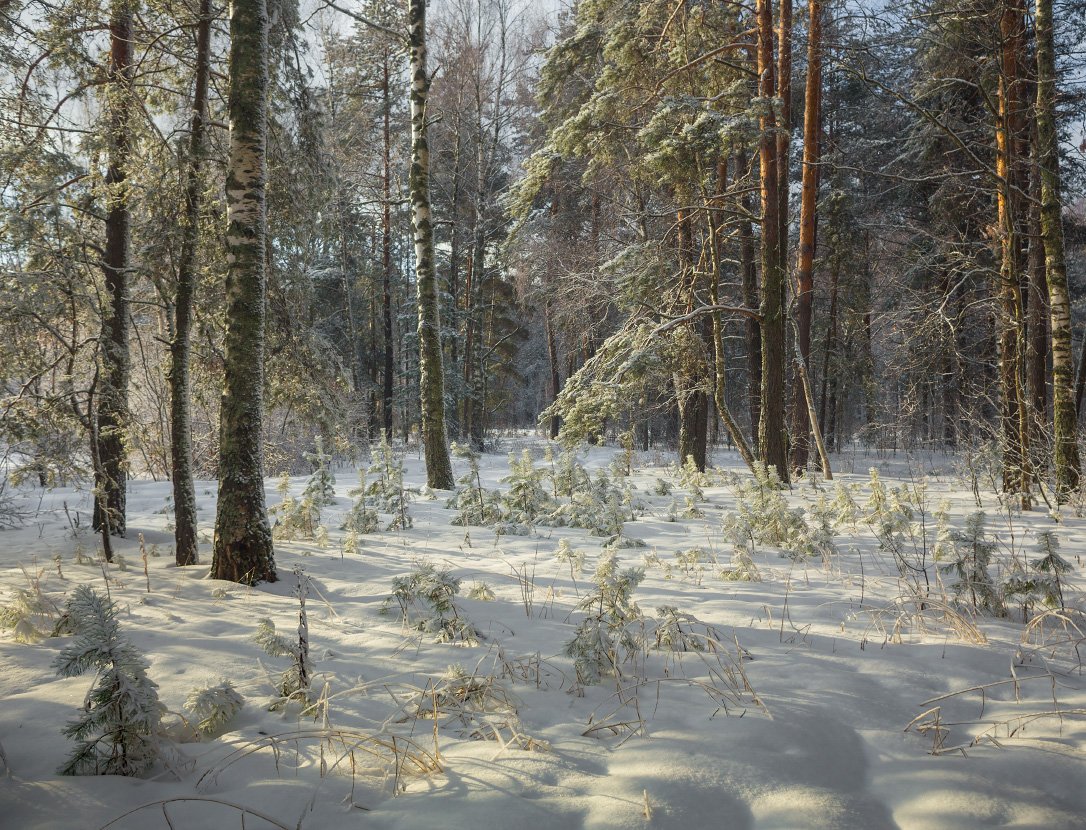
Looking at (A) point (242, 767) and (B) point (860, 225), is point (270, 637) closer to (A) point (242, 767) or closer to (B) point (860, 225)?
(A) point (242, 767)

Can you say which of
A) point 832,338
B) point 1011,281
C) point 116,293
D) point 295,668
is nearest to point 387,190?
point 116,293

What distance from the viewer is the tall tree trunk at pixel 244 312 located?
4.45 metres

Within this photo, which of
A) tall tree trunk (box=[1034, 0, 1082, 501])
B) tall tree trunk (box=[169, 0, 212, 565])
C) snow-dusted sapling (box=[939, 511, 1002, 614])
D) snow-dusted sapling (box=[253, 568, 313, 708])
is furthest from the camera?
tall tree trunk (box=[1034, 0, 1082, 501])

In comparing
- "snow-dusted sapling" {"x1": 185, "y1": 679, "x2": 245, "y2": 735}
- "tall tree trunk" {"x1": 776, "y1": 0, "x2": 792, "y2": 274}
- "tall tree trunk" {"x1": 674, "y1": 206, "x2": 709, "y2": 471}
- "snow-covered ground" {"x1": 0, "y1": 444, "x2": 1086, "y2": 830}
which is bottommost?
"snow-covered ground" {"x1": 0, "y1": 444, "x2": 1086, "y2": 830}

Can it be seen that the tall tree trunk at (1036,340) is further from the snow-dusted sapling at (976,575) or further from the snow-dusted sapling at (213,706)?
the snow-dusted sapling at (213,706)

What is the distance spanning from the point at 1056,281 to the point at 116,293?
11300mm

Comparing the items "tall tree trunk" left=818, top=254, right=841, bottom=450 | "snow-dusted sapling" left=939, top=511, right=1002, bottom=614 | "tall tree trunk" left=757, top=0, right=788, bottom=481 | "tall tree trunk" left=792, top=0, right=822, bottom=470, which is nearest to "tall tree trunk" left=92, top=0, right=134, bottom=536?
"snow-dusted sapling" left=939, top=511, right=1002, bottom=614

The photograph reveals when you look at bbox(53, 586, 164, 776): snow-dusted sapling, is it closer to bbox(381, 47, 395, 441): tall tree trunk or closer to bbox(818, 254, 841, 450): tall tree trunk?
bbox(381, 47, 395, 441): tall tree trunk

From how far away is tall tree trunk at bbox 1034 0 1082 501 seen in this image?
24.5 ft

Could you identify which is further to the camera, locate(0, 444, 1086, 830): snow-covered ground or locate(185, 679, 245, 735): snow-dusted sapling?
locate(185, 679, 245, 735): snow-dusted sapling

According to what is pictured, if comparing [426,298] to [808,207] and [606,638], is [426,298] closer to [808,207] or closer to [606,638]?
[808,207]

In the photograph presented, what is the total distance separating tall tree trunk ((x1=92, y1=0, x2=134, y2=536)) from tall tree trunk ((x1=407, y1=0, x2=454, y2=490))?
4330 millimetres

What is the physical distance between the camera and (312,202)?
5.95 m

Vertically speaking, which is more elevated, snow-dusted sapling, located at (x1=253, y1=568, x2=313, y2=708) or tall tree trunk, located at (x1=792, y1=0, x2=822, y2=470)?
tall tree trunk, located at (x1=792, y1=0, x2=822, y2=470)
